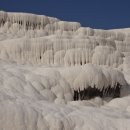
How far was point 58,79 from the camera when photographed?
48.8ft

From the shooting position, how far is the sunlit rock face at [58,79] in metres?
9.10

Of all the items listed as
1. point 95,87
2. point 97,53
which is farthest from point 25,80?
point 97,53

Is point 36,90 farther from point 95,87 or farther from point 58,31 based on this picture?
point 58,31

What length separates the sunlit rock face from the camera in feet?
29.9

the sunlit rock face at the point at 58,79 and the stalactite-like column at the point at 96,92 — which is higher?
the sunlit rock face at the point at 58,79

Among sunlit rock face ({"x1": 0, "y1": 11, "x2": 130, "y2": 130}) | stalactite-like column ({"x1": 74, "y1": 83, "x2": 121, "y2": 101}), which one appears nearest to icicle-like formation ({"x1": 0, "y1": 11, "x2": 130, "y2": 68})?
sunlit rock face ({"x1": 0, "y1": 11, "x2": 130, "y2": 130})

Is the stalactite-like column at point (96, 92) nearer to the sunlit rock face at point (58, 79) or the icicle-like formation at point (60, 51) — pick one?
the sunlit rock face at point (58, 79)

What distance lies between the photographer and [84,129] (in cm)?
931

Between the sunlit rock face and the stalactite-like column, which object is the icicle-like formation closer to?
the sunlit rock face

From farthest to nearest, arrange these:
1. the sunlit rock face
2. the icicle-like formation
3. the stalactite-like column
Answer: the icicle-like formation, the stalactite-like column, the sunlit rock face

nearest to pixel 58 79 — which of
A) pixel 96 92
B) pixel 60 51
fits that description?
pixel 96 92

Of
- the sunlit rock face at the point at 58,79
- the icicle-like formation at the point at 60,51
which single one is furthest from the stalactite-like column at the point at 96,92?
the icicle-like formation at the point at 60,51

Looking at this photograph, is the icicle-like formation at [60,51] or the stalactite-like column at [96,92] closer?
the stalactite-like column at [96,92]

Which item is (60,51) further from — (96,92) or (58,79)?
(58,79)
